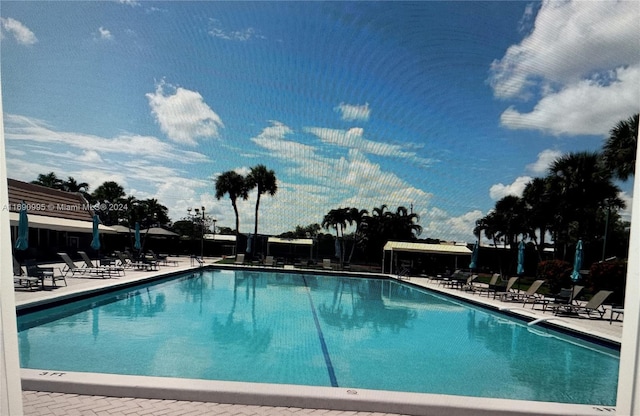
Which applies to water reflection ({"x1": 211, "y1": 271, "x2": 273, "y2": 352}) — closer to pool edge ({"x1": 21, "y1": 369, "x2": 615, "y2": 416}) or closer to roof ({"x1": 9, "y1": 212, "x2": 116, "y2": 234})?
pool edge ({"x1": 21, "y1": 369, "x2": 615, "y2": 416})

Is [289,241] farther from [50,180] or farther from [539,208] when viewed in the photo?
[50,180]

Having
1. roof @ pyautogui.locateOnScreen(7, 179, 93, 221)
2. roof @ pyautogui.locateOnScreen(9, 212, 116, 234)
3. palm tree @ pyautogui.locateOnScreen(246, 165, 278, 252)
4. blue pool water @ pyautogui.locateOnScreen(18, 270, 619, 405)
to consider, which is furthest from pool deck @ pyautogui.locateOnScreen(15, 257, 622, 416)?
palm tree @ pyautogui.locateOnScreen(246, 165, 278, 252)

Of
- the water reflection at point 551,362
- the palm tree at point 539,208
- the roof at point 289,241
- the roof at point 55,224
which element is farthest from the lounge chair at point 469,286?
the roof at point 289,241

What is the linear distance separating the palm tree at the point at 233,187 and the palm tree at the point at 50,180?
14.6 meters

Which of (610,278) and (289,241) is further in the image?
(289,241)

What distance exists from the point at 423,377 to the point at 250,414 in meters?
3.32

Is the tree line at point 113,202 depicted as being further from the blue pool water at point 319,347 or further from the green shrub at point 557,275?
the green shrub at point 557,275

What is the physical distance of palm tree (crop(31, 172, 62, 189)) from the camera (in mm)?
34688

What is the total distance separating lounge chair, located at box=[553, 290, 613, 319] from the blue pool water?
1415 mm

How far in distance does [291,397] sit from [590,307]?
944cm

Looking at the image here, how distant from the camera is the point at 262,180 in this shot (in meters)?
33.8

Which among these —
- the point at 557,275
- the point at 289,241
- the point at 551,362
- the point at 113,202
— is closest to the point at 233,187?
the point at 289,241

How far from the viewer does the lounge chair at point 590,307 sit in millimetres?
9898

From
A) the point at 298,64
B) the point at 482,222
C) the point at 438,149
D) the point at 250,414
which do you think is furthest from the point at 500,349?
the point at 482,222
